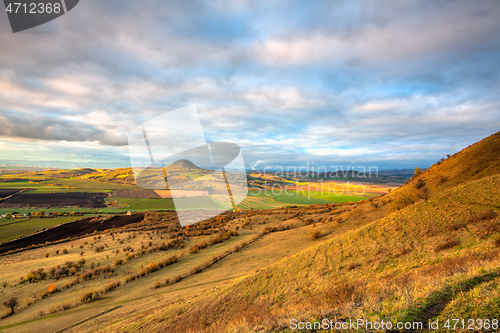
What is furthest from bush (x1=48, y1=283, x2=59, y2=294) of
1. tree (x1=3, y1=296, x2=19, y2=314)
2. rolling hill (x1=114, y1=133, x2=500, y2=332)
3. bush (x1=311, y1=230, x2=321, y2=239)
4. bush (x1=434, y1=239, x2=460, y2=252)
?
bush (x1=434, y1=239, x2=460, y2=252)

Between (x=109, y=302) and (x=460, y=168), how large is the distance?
29.9 m

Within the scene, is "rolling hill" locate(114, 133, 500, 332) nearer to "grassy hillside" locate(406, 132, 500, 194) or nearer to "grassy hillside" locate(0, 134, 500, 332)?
"grassy hillside" locate(0, 134, 500, 332)

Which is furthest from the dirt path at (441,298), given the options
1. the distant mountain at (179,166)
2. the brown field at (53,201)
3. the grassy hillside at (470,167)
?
the brown field at (53,201)

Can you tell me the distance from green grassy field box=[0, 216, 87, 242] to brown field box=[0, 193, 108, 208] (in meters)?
23.4

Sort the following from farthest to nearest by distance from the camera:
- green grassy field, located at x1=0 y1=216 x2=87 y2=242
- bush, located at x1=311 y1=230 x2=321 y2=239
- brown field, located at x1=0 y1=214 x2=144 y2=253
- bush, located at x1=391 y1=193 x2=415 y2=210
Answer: green grassy field, located at x1=0 y1=216 x2=87 y2=242 < brown field, located at x1=0 y1=214 x2=144 y2=253 < bush, located at x1=311 y1=230 x2=321 y2=239 < bush, located at x1=391 y1=193 x2=415 y2=210

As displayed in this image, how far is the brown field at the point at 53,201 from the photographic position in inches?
2537

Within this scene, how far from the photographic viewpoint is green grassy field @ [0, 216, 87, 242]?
114 feet

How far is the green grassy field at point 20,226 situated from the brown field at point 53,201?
23.4 m

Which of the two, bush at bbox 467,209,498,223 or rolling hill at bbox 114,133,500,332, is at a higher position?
bush at bbox 467,209,498,223

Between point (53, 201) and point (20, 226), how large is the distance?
38267 millimetres

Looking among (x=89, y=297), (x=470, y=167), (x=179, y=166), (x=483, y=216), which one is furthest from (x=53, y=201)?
(x=470, y=167)

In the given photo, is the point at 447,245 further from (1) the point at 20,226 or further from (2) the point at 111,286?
(1) the point at 20,226

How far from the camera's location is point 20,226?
39.5m

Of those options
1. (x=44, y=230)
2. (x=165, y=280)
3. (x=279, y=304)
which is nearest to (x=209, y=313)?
(x=279, y=304)
